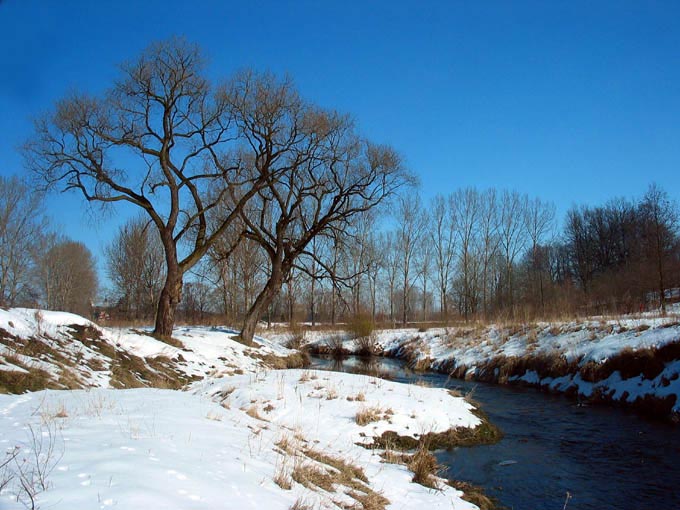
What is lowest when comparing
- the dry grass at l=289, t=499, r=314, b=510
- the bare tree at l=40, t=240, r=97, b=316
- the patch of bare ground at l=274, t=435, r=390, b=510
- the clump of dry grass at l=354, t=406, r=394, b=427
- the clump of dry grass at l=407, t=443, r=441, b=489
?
the clump of dry grass at l=407, t=443, r=441, b=489

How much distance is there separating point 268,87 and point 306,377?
40.3ft

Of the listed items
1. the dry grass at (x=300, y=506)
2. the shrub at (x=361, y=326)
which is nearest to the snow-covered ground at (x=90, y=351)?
the dry grass at (x=300, y=506)

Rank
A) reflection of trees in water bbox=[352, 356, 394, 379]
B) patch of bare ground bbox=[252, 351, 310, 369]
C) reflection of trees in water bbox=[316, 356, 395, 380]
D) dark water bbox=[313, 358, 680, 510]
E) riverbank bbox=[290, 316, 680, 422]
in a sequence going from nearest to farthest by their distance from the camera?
dark water bbox=[313, 358, 680, 510], riverbank bbox=[290, 316, 680, 422], reflection of trees in water bbox=[352, 356, 394, 379], reflection of trees in water bbox=[316, 356, 395, 380], patch of bare ground bbox=[252, 351, 310, 369]

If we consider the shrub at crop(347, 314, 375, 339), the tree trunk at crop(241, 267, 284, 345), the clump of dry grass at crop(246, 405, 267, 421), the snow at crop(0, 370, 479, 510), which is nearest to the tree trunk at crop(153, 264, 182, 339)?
the tree trunk at crop(241, 267, 284, 345)

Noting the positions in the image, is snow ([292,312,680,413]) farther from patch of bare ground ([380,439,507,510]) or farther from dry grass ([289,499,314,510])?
dry grass ([289,499,314,510])

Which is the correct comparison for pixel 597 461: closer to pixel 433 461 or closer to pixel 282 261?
pixel 433 461

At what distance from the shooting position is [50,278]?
162 feet

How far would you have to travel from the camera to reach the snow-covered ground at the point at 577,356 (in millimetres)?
12102

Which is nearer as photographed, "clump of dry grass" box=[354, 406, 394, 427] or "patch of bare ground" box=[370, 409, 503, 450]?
"patch of bare ground" box=[370, 409, 503, 450]

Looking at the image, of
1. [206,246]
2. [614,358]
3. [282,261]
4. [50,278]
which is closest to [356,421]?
[614,358]

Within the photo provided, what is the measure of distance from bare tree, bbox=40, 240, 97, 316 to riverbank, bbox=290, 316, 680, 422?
41.7m

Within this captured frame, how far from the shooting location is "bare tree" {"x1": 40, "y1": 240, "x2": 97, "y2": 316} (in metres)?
48.4

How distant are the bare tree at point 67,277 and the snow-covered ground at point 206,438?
138 ft

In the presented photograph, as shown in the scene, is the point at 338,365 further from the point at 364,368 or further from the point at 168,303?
the point at 168,303
